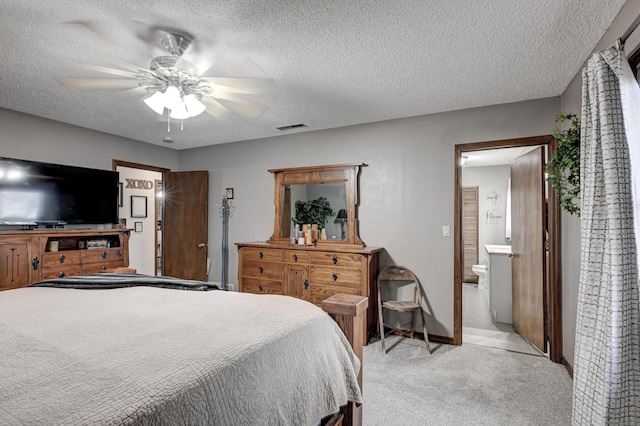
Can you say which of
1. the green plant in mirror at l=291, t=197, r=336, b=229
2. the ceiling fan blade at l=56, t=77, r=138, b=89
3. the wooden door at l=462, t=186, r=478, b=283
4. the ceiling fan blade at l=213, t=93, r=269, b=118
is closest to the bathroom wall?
the wooden door at l=462, t=186, r=478, b=283

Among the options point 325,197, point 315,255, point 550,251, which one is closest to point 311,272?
point 315,255

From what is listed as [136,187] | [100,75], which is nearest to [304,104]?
[100,75]

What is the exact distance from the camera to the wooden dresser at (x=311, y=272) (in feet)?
11.4

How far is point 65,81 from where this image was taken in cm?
230

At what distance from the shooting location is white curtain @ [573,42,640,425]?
147cm

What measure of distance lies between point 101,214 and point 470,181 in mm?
6338

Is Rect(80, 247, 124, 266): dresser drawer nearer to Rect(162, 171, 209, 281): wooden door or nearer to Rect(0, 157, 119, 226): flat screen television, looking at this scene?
Rect(0, 157, 119, 226): flat screen television

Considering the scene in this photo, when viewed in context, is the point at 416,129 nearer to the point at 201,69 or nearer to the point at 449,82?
the point at 449,82

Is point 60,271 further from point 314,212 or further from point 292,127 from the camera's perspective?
point 292,127

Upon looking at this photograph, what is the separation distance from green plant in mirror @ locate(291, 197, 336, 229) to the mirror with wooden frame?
0.02 m

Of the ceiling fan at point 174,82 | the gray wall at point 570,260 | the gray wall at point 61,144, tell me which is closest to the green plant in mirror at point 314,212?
the ceiling fan at point 174,82

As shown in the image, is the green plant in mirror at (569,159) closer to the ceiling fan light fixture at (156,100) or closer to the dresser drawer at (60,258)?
the ceiling fan light fixture at (156,100)

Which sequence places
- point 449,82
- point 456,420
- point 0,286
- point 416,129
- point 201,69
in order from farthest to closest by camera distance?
point 416,129, point 0,286, point 449,82, point 201,69, point 456,420

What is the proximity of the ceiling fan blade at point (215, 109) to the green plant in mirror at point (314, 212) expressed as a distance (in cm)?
138
